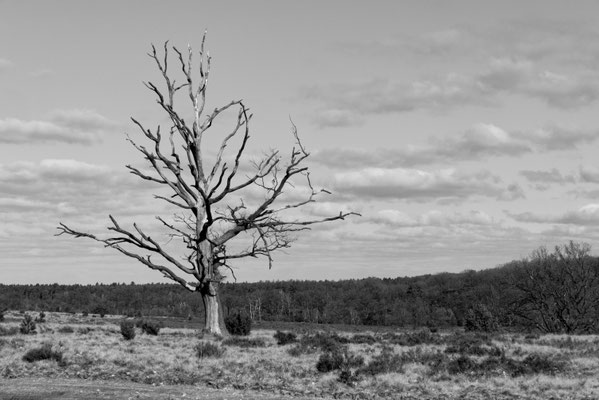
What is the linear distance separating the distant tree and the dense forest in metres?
0.09

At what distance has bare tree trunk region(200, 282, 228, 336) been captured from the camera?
99.0 feet

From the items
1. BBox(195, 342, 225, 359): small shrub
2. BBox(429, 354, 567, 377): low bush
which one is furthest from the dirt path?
BBox(429, 354, 567, 377): low bush

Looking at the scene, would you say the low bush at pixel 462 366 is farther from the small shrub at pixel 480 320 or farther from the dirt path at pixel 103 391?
the small shrub at pixel 480 320

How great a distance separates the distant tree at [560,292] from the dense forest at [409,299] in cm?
9

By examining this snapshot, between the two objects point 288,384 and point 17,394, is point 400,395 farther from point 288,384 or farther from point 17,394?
point 17,394

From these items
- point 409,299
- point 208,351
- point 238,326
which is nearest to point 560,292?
point 238,326

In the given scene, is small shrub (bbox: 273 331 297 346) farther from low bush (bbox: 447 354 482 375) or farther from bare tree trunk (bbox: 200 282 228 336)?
low bush (bbox: 447 354 482 375)

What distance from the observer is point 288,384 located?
17328 mm

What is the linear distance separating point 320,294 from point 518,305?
8027 centimetres

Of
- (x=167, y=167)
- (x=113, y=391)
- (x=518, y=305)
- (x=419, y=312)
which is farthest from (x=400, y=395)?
(x=419, y=312)

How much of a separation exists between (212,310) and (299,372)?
1206cm

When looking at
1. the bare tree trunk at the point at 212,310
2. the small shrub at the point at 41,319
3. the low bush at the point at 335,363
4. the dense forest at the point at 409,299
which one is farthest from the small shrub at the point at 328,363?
the small shrub at the point at 41,319

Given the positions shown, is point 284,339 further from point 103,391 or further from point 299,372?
point 103,391

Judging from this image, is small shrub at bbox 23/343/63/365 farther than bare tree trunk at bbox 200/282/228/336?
No
